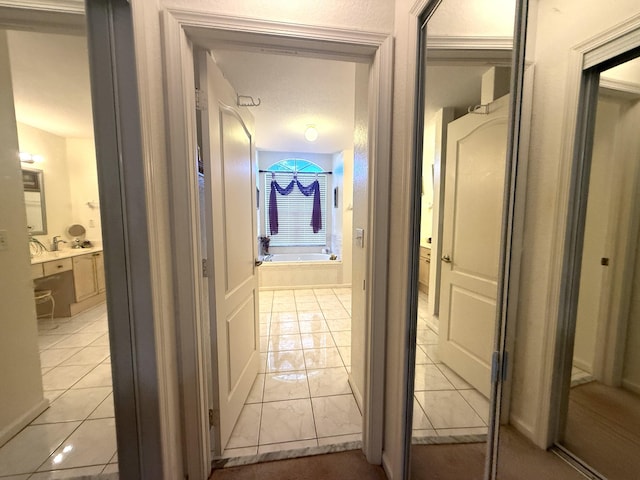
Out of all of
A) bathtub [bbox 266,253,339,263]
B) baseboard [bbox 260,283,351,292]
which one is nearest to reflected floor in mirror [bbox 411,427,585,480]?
baseboard [bbox 260,283,351,292]

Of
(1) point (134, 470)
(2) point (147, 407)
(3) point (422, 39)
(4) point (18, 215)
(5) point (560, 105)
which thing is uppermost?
(3) point (422, 39)

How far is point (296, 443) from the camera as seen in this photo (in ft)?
4.61

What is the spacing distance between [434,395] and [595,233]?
1.01m

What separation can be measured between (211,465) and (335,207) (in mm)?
4789

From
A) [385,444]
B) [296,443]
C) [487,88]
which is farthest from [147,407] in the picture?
[487,88]

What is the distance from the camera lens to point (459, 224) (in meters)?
1.08

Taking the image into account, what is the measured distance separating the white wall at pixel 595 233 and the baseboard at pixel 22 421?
2575mm

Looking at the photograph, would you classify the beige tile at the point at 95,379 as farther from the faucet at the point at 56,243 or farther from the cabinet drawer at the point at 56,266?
the faucet at the point at 56,243

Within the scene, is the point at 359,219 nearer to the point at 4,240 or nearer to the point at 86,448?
the point at 4,240

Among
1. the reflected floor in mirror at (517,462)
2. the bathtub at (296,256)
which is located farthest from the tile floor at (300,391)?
the bathtub at (296,256)

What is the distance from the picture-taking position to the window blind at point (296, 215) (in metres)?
5.70

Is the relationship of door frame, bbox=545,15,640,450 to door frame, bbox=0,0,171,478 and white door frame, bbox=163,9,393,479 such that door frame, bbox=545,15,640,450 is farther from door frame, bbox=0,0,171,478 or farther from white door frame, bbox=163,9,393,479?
door frame, bbox=0,0,171,478

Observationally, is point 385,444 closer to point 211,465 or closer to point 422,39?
point 211,465

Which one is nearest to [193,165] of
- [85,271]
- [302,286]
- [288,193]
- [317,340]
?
[317,340]
